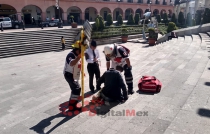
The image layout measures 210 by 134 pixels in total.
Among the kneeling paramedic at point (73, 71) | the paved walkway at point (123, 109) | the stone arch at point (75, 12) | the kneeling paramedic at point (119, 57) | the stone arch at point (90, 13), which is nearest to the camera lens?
A: the paved walkway at point (123, 109)

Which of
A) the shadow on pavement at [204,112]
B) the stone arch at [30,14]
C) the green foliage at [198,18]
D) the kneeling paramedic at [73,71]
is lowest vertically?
the shadow on pavement at [204,112]

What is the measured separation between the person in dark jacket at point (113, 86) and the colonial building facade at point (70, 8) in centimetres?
2238

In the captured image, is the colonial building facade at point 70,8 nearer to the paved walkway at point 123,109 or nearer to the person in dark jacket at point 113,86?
the paved walkway at point 123,109

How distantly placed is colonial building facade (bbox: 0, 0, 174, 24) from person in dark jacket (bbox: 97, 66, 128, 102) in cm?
2238

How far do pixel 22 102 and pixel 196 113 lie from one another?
4.75 m

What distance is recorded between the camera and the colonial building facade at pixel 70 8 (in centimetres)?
2715

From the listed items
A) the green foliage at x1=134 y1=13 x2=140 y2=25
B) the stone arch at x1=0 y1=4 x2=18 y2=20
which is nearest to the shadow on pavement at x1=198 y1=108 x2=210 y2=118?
the green foliage at x1=134 y1=13 x2=140 y2=25

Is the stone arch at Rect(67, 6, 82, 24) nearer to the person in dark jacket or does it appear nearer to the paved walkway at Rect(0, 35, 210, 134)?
the paved walkway at Rect(0, 35, 210, 134)

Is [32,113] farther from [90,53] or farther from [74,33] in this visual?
[74,33]

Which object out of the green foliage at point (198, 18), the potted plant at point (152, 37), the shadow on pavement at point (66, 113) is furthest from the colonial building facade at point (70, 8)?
the shadow on pavement at point (66, 113)

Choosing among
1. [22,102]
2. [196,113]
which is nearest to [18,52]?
[22,102]

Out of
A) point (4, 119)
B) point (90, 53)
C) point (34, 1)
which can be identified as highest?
point (34, 1)

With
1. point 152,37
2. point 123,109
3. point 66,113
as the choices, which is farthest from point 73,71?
point 152,37

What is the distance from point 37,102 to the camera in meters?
5.39
